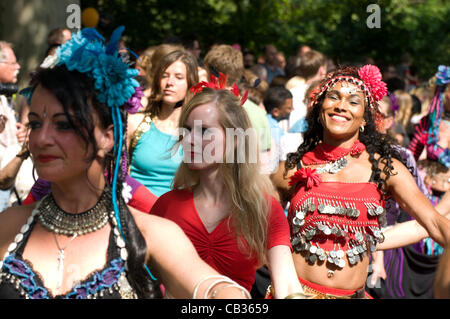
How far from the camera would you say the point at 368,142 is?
164 inches

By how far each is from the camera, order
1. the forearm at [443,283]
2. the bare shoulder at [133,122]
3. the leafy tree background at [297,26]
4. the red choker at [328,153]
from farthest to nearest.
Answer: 1. the leafy tree background at [297,26]
2. the bare shoulder at [133,122]
3. the red choker at [328,153]
4. the forearm at [443,283]

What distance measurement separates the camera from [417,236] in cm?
412

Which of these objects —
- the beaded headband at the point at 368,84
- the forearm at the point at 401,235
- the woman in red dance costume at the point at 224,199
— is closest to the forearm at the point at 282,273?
the woman in red dance costume at the point at 224,199

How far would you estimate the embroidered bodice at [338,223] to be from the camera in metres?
3.86

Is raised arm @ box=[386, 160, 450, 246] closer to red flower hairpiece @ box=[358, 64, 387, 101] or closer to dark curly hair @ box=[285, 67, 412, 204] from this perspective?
dark curly hair @ box=[285, 67, 412, 204]

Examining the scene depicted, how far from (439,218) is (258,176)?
3.44 feet

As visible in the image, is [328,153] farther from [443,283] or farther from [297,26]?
[297,26]

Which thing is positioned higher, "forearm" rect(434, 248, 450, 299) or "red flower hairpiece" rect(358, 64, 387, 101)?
"red flower hairpiece" rect(358, 64, 387, 101)

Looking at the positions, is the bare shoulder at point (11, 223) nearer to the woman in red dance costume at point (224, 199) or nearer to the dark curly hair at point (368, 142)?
the woman in red dance costume at point (224, 199)

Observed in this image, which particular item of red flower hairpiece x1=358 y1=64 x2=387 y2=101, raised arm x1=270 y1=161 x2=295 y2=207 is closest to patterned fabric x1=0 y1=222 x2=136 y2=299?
raised arm x1=270 y1=161 x2=295 y2=207

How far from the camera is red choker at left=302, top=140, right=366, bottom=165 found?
4.07 meters

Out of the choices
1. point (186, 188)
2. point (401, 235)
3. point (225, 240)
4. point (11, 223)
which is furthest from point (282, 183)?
point (11, 223)
